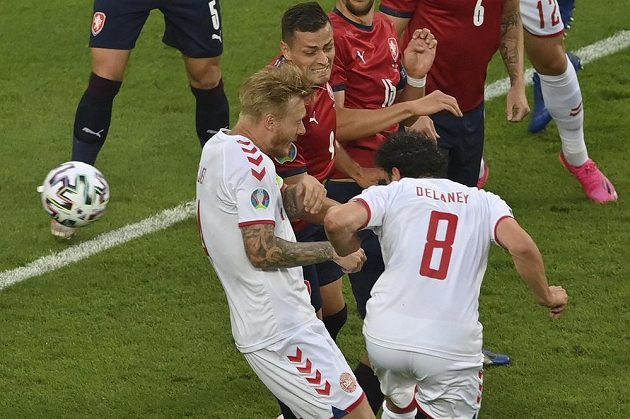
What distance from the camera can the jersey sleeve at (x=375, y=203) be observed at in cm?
513

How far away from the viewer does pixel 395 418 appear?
5.67m

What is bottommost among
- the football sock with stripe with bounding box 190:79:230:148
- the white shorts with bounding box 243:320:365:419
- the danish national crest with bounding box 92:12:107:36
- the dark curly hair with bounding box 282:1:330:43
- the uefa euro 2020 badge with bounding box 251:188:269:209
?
the football sock with stripe with bounding box 190:79:230:148

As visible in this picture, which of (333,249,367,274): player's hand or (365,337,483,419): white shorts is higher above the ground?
(333,249,367,274): player's hand

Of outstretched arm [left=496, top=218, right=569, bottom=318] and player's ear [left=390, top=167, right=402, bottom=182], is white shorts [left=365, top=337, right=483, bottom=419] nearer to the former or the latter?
outstretched arm [left=496, top=218, right=569, bottom=318]

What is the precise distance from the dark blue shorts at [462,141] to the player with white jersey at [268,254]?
73.4 inches

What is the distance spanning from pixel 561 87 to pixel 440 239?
377 cm

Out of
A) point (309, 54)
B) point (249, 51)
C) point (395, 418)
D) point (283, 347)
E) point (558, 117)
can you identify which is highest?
point (309, 54)

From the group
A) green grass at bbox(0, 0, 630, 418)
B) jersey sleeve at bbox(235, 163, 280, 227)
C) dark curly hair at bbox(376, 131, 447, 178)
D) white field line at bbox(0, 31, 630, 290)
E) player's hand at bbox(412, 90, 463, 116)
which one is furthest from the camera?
white field line at bbox(0, 31, 630, 290)

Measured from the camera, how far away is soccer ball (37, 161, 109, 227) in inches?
277

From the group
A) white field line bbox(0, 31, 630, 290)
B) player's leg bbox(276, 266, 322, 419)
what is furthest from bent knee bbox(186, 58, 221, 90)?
player's leg bbox(276, 266, 322, 419)

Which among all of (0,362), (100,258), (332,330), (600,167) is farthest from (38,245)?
(600,167)

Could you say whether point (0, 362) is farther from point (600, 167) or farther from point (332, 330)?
point (600, 167)

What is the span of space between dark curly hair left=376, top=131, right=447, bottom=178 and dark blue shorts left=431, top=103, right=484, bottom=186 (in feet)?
5.51

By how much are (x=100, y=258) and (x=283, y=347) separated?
3.12 metres
